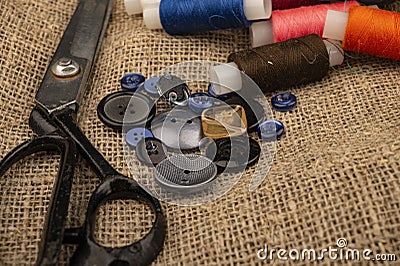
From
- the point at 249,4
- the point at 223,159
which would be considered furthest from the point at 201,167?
the point at 249,4

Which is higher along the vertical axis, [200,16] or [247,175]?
[200,16]

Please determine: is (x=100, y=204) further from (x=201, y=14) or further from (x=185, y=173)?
(x=201, y=14)

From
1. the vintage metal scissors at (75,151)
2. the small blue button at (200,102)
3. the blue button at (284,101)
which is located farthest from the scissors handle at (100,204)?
the blue button at (284,101)

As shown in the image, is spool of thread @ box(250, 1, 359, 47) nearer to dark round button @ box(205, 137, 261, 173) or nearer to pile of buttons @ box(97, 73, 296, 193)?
pile of buttons @ box(97, 73, 296, 193)

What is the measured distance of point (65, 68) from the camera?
1193 mm

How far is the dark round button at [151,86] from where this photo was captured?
121 cm

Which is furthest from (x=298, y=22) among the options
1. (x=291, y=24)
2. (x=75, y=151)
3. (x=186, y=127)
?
(x=75, y=151)

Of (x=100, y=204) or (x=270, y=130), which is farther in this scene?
(x=270, y=130)

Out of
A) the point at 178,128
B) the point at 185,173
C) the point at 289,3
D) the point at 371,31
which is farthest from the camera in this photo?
the point at 289,3

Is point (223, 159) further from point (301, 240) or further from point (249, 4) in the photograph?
point (249, 4)

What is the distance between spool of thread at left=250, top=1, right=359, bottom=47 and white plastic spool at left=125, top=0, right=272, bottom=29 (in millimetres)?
25

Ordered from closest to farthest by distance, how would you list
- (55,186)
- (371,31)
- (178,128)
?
(55,186)
(178,128)
(371,31)

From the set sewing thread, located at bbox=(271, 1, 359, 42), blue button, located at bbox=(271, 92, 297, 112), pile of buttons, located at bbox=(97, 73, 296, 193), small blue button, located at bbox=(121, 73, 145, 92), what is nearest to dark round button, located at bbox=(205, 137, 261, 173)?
pile of buttons, located at bbox=(97, 73, 296, 193)

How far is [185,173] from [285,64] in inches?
13.8
